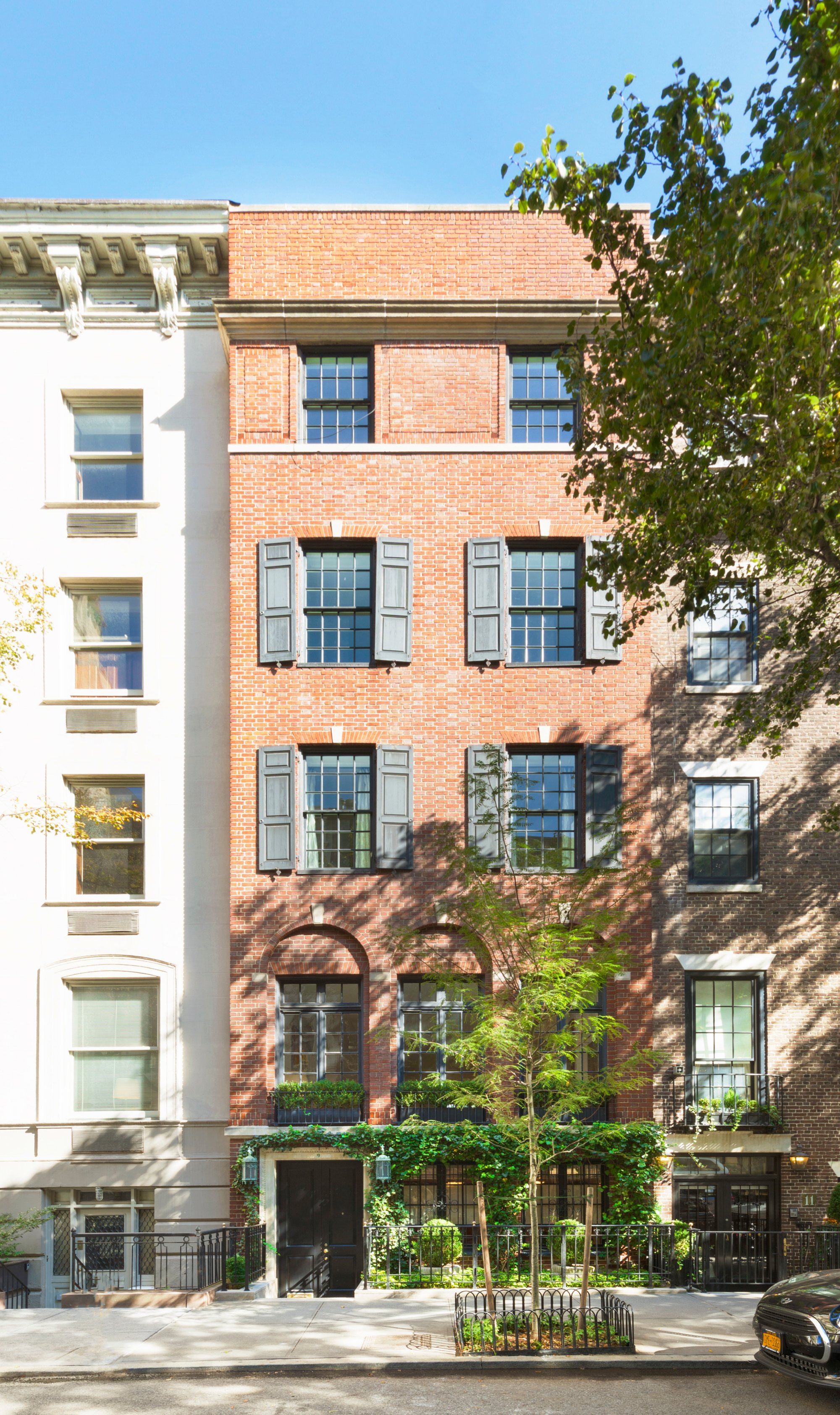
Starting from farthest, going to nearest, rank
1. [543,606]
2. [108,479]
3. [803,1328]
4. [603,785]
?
[108,479] → [543,606] → [603,785] → [803,1328]

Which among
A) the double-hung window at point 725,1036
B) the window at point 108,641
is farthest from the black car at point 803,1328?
the window at point 108,641

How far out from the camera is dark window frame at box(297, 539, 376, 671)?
67.4 ft

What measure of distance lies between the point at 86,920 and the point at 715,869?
11.7 meters

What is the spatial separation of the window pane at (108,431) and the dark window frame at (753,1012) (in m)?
14.8

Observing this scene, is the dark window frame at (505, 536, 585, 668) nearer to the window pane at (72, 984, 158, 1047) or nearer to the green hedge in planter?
the green hedge in planter

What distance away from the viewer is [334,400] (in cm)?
2136

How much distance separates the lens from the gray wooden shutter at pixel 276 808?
20.0m

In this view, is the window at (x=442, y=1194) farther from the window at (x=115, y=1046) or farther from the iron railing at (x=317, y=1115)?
the window at (x=115, y=1046)

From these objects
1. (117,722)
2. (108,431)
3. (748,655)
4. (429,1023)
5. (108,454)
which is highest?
(108,431)

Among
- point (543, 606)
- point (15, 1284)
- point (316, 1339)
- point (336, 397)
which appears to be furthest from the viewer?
point (336, 397)

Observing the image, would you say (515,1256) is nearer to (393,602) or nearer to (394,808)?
(394,808)

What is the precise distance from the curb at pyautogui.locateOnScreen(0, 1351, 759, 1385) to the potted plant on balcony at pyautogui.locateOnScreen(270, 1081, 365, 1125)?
6.48m

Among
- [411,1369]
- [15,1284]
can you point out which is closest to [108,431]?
[15,1284]

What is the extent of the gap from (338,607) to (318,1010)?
7314mm
